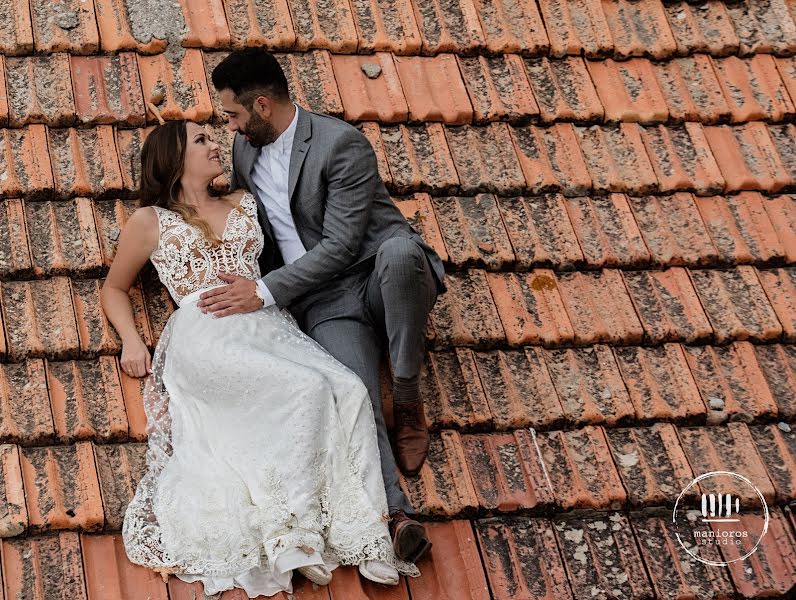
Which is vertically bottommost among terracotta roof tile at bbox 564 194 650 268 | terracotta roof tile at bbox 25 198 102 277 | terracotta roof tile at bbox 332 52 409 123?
terracotta roof tile at bbox 564 194 650 268

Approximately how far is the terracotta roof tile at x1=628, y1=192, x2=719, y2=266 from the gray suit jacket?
890 mm

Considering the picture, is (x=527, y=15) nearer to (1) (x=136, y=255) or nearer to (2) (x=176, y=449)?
(1) (x=136, y=255)

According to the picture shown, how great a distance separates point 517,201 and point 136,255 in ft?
4.55

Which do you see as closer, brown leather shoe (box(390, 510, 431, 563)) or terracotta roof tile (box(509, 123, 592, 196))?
brown leather shoe (box(390, 510, 431, 563))

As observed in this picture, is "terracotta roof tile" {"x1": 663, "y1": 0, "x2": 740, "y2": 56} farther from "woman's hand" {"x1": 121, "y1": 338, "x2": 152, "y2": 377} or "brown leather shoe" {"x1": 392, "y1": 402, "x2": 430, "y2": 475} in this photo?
"woman's hand" {"x1": 121, "y1": 338, "x2": 152, "y2": 377}

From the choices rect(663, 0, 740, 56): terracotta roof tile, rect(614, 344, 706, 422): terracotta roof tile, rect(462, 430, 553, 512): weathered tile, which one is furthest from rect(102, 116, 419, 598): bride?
rect(663, 0, 740, 56): terracotta roof tile

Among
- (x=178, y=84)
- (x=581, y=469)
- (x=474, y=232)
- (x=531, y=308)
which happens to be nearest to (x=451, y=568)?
(x=581, y=469)

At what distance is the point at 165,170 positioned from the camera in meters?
4.82

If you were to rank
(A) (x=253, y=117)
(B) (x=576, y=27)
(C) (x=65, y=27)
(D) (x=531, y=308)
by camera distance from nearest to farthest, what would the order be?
Result: (A) (x=253, y=117), (D) (x=531, y=308), (C) (x=65, y=27), (B) (x=576, y=27)

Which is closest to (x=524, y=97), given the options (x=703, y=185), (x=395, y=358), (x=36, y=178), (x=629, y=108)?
(x=629, y=108)

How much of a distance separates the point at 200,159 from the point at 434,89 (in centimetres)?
98

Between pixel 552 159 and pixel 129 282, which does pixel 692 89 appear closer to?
pixel 552 159

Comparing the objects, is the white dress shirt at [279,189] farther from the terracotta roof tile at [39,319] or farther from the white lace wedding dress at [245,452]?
the terracotta roof tile at [39,319]

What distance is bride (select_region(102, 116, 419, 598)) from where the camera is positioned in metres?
4.16
